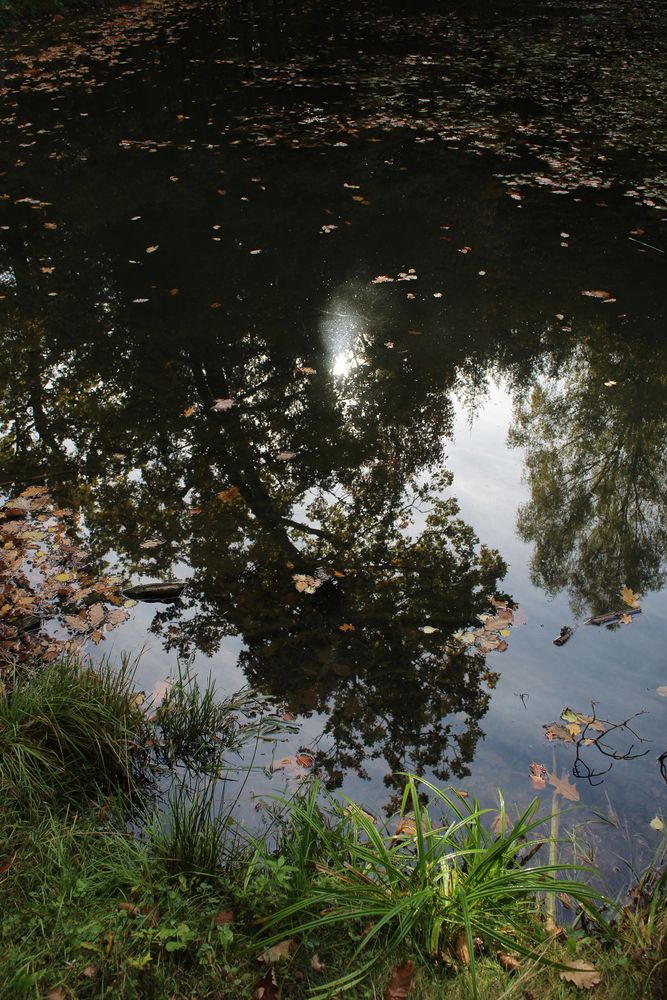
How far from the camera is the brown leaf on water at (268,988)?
7.42ft

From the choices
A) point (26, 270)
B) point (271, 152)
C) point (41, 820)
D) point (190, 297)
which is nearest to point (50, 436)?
point (190, 297)

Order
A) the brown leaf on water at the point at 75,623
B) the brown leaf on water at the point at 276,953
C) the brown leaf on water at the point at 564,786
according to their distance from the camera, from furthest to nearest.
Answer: the brown leaf on water at the point at 75,623
the brown leaf on water at the point at 564,786
the brown leaf on water at the point at 276,953

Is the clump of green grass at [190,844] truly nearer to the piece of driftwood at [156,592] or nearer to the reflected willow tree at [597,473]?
the piece of driftwood at [156,592]

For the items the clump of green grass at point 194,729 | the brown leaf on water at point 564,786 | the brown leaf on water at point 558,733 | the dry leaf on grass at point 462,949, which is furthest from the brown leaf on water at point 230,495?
the dry leaf on grass at point 462,949

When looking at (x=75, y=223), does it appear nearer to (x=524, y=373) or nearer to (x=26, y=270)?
(x=26, y=270)

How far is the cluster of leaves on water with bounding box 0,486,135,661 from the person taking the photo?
3934mm

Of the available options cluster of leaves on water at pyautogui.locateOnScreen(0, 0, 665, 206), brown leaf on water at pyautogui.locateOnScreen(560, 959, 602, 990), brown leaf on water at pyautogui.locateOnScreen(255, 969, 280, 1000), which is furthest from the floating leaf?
cluster of leaves on water at pyautogui.locateOnScreen(0, 0, 665, 206)

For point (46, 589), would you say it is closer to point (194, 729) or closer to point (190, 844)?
point (194, 729)

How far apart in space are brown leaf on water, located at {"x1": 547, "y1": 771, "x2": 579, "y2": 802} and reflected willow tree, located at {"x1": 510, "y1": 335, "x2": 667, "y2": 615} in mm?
1246

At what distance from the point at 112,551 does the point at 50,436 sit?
151cm

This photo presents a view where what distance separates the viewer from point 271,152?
984 cm

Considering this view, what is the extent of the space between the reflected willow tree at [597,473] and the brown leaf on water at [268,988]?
276 cm

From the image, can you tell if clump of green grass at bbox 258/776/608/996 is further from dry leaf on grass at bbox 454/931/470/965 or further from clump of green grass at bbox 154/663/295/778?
clump of green grass at bbox 154/663/295/778

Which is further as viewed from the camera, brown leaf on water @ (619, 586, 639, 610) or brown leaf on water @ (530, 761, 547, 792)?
brown leaf on water @ (619, 586, 639, 610)
